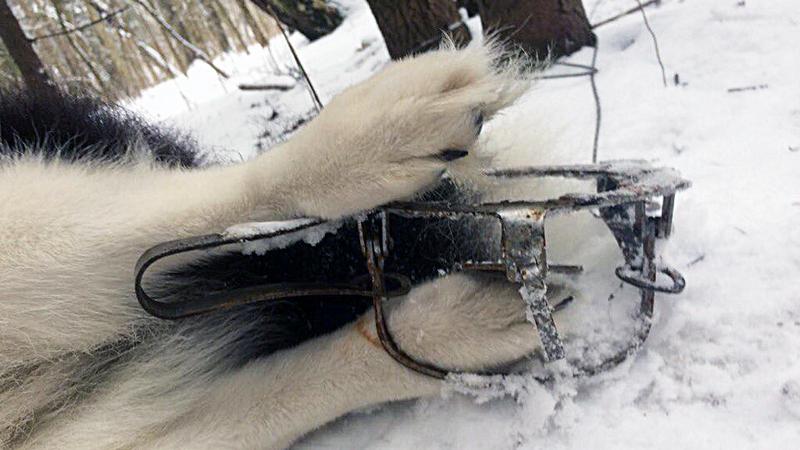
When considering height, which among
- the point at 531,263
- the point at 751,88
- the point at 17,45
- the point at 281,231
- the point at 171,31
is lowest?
the point at 751,88

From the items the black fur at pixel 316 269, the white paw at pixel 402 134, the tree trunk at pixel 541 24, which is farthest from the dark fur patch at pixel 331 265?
the tree trunk at pixel 541 24

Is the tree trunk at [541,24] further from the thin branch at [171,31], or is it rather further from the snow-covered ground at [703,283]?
the thin branch at [171,31]

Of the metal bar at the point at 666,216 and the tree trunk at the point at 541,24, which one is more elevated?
the tree trunk at the point at 541,24

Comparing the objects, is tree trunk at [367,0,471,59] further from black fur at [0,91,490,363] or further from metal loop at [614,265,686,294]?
metal loop at [614,265,686,294]

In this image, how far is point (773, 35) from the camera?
6.01 ft

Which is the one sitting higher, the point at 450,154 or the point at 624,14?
the point at 450,154

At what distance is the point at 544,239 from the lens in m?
0.76

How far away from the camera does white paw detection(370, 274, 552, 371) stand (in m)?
0.87

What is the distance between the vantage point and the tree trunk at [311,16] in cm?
431

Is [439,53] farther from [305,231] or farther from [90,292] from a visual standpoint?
[90,292]

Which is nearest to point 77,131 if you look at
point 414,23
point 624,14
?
point 414,23

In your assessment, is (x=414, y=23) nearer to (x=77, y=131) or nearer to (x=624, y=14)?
(x=624, y=14)

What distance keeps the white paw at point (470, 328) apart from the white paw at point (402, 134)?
167 millimetres

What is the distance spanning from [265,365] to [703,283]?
654 mm
